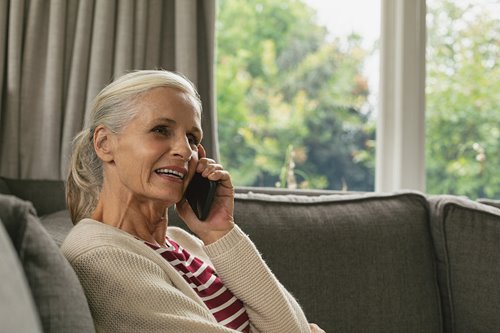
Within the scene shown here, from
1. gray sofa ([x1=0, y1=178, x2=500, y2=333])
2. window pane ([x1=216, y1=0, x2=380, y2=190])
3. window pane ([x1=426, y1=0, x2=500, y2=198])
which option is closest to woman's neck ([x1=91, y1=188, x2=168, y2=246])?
gray sofa ([x1=0, y1=178, x2=500, y2=333])

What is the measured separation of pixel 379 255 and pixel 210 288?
711mm

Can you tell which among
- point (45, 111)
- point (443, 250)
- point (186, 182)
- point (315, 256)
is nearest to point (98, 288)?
point (186, 182)

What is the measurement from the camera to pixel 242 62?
309 centimetres

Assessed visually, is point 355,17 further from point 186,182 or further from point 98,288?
point 98,288

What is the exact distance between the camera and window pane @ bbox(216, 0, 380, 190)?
309cm

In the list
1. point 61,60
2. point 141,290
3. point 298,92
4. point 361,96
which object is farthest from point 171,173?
point 361,96

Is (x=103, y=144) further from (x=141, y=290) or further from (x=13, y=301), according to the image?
(x=13, y=301)

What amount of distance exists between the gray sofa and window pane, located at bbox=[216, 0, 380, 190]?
89 centimetres

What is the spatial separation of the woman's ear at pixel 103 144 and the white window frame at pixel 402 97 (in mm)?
1847

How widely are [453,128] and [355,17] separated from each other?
63cm

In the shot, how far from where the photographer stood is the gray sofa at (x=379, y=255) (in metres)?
2.03

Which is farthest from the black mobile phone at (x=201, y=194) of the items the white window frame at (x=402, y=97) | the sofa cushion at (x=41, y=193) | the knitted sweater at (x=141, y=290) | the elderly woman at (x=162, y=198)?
the white window frame at (x=402, y=97)

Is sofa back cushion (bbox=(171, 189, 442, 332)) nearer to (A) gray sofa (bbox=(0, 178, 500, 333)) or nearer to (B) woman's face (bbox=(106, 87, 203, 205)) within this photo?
(A) gray sofa (bbox=(0, 178, 500, 333))

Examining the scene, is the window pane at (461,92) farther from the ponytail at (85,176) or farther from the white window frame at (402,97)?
the ponytail at (85,176)
